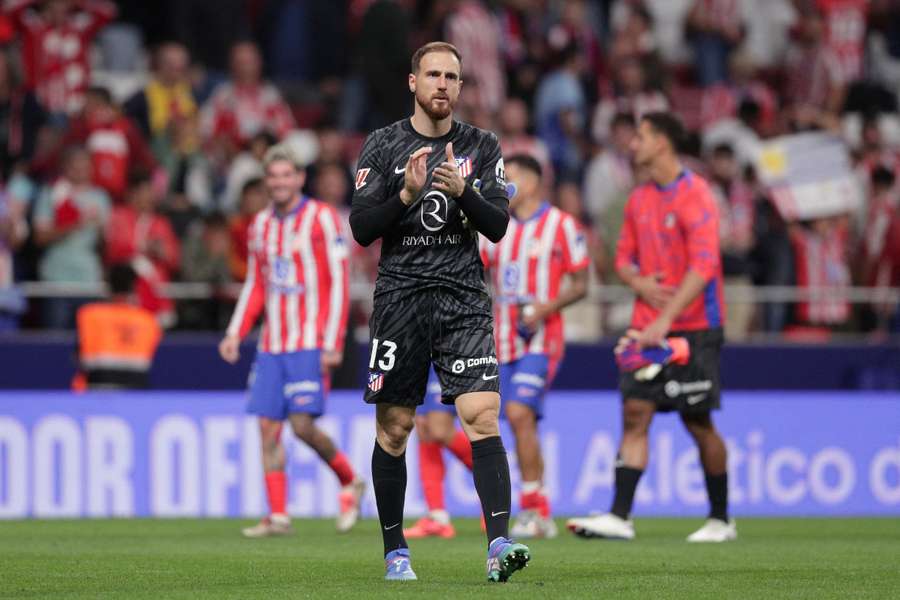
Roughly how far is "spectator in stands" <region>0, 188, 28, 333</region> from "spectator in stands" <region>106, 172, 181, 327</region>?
0.78 metres

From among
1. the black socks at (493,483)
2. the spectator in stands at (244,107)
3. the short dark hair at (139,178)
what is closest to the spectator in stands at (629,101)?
the spectator in stands at (244,107)

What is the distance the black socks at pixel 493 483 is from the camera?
24.3 ft

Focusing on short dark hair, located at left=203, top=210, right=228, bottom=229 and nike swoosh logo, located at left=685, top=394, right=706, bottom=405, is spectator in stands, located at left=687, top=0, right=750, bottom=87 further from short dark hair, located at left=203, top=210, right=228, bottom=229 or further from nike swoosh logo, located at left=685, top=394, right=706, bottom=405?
nike swoosh logo, located at left=685, top=394, right=706, bottom=405

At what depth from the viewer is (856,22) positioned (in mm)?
21453

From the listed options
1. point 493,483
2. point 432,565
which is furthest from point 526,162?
point 493,483

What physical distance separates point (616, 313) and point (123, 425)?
499 cm

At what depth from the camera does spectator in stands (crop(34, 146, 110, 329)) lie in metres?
15.7

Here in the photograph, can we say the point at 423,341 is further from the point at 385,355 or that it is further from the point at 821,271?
the point at 821,271

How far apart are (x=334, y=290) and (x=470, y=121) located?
6.43 meters

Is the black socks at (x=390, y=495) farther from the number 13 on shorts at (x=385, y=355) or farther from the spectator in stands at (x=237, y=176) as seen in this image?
the spectator in stands at (x=237, y=176)

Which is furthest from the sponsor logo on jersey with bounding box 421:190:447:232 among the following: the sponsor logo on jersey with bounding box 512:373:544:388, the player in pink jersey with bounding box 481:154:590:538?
the sponsor logo on jersey with bounding box 512:373:544:388

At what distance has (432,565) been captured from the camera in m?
8.77

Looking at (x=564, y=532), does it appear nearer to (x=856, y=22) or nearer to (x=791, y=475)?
(x=791, y=475)

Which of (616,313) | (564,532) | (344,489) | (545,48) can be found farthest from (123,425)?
(545,48)
